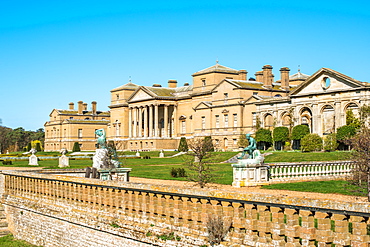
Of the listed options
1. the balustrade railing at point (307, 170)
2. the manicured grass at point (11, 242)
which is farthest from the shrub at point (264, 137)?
the manicured grass at point (11, 242)

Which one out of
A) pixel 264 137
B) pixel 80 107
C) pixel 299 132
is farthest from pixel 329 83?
pixel 80 107

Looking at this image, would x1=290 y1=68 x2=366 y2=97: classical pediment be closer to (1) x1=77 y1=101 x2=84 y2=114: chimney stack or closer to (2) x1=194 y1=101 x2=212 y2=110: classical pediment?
(2) x1=194 y1=101 x2=212 y2=110: classical pediment

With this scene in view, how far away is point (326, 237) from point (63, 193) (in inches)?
374

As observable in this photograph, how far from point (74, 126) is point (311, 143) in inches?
2889

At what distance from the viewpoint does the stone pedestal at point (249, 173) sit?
22969 mm

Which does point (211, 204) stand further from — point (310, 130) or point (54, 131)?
point (54, 131)

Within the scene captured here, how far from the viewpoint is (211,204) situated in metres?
9.60

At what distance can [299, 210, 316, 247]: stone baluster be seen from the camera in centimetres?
785

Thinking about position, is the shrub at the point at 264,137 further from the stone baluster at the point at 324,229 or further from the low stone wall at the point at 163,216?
the stone baluster at the point at 324,229

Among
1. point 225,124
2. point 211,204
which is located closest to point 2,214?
point 211,204

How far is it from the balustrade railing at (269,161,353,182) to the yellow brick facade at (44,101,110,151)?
9240 centimetres

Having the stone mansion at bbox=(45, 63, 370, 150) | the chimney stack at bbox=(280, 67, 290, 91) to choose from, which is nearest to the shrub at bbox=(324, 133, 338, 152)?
the stone mansion at bbox=(45, 63, 370, 150)

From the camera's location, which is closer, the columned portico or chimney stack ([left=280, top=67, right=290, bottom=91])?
chimney stack ([left=280, top=67, right=290, bottom=91])

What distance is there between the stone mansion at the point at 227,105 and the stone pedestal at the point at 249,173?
17015 mm
